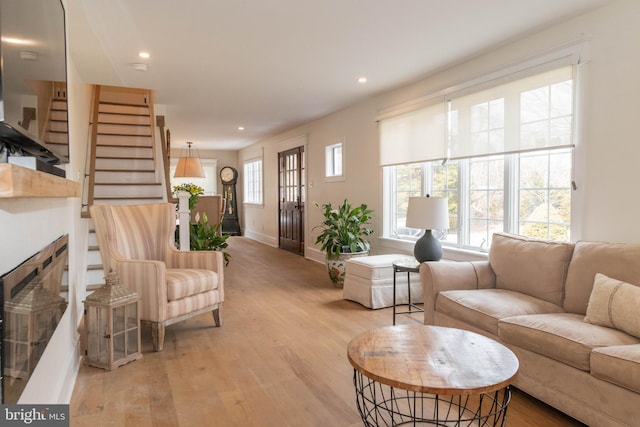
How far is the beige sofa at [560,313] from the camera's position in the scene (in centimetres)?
186

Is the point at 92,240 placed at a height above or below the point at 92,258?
above

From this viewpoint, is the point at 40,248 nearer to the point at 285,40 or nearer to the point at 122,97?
the point at 285,40

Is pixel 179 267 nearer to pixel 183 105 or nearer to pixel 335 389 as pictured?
pixel 335 389

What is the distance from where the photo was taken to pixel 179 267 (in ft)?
11.7

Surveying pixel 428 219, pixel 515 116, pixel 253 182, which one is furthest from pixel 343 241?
pixel 253 182

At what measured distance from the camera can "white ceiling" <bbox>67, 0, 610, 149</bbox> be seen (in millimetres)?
2791

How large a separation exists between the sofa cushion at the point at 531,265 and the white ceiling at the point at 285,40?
1.63m

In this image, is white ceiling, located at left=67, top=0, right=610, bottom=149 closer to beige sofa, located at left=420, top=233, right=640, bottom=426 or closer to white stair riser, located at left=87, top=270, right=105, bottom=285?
beige sofa, located at left=420, top=233, right=640, bottom=426

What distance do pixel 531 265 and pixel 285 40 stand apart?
2.54 meters

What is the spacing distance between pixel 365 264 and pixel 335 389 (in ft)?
6.25

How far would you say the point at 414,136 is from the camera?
453cm

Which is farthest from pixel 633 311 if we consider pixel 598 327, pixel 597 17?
pixel 597 17

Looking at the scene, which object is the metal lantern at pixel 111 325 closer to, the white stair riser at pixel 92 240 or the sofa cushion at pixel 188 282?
the sofa cushion at pixel 188 282

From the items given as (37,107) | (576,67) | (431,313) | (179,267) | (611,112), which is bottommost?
(431,313)
